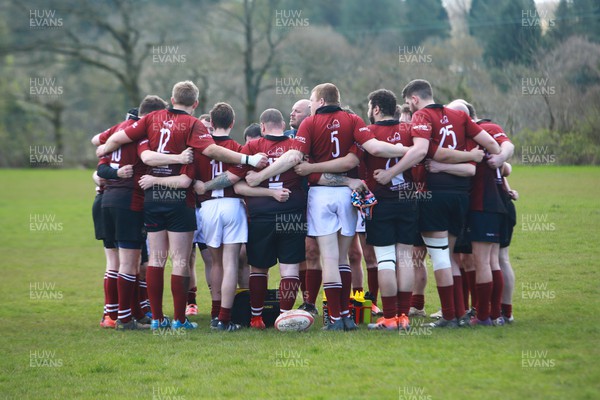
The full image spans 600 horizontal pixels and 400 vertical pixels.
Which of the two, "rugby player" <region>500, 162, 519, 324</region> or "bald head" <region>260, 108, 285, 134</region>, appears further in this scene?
"bald head" <region>260, 108, 285, 134</region>

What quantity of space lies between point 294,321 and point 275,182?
5.26ft

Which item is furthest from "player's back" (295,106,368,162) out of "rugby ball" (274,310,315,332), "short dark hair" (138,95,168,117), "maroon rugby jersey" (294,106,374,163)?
"short dark hair" (138,95,168,117)

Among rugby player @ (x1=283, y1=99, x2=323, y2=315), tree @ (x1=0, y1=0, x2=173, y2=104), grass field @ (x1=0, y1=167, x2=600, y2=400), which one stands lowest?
grass field @ (x1=0, y1=167, x2=600, y2=400)

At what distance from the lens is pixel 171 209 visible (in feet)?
29.3

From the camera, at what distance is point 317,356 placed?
7.47 metres

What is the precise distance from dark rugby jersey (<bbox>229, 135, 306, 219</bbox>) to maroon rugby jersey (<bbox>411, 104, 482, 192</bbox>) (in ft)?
4.87

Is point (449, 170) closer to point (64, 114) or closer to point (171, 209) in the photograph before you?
point (171, 209)

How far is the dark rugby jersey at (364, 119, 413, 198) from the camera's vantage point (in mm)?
8680

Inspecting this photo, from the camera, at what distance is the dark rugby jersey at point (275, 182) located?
901 centimetres

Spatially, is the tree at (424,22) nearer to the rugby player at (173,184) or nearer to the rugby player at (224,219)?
the rugby player at (224,219)

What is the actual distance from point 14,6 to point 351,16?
88.7 ft

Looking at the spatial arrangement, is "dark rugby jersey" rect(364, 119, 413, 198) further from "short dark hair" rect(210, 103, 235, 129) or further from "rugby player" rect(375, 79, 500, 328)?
"short dark hair" rect(210, 103, 235, 129)

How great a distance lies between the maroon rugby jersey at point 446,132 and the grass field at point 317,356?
160cm

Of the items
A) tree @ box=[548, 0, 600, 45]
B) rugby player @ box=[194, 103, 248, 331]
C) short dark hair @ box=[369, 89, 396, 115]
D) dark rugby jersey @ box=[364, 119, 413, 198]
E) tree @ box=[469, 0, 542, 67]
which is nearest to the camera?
dark rugby jersey @ box=[364, 119, 413, 198]
